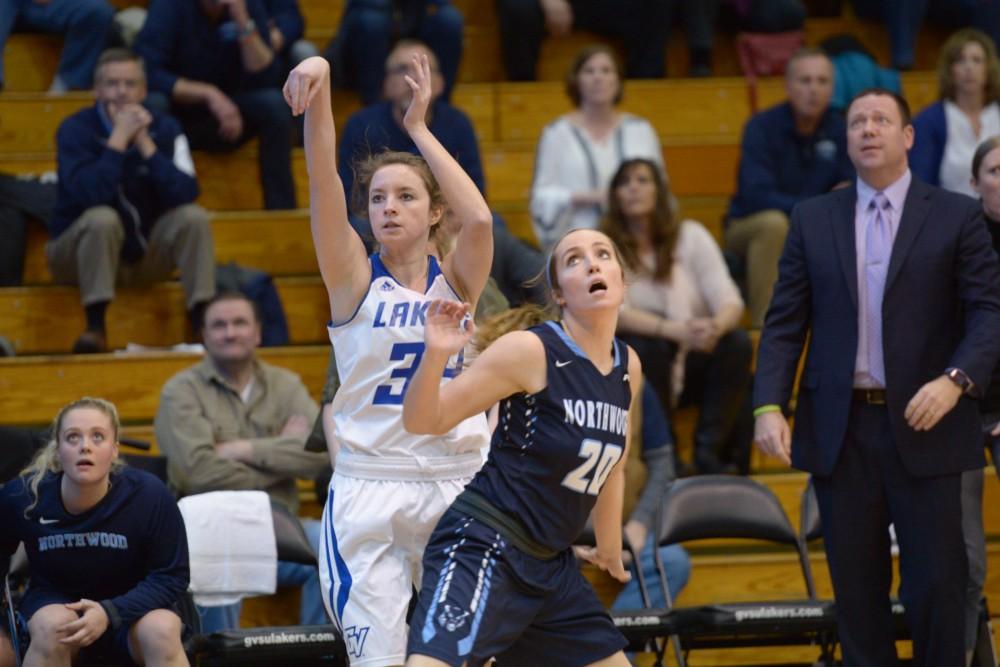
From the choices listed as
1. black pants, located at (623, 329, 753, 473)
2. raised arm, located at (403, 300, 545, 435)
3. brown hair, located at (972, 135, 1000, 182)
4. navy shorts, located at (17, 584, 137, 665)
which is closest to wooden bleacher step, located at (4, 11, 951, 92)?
black pants, located at (623, 329, 753, 473)

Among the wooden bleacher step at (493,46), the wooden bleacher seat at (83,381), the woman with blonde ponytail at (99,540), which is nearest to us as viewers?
the woman with blonde ponytail at (99,540)

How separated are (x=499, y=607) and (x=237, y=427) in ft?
9.45

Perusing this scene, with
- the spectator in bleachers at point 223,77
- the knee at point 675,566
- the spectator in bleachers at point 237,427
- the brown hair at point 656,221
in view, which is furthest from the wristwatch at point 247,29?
the knee at point 675,566

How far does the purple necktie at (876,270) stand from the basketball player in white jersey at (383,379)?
1394 millimetres

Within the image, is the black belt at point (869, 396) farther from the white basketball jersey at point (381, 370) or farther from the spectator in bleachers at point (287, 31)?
the spectator in bleachers at point (287, 31)

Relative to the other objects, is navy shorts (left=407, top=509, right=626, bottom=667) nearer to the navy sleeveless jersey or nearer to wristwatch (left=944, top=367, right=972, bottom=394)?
the navy sleeveless jersey

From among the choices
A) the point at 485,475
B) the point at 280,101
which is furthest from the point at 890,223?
the point at 280,101

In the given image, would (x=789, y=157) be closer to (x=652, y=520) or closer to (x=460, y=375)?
(x=652, y=520)

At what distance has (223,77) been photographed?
826cm

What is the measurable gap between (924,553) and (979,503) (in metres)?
0.82

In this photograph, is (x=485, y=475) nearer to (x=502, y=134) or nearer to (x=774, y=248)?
(x=774, y=248)

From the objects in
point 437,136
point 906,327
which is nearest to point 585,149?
point 437,136

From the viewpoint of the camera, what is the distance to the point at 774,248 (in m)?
7.54

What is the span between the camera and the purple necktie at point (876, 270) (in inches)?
191
